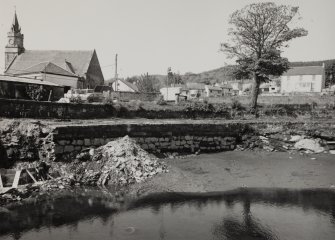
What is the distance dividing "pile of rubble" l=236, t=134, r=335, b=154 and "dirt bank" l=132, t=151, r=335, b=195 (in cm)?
125

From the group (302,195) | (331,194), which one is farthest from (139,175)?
(331,194)

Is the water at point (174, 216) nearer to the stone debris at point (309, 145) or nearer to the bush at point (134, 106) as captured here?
the stone debris at point (309, 145)

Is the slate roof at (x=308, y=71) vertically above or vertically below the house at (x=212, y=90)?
above

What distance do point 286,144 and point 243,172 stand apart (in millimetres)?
8613

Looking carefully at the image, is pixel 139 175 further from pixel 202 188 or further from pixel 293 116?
pixel 293 116

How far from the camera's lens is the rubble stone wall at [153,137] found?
18.9 m

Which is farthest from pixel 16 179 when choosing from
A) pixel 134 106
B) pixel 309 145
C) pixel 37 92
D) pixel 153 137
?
Result: pixel 309 145

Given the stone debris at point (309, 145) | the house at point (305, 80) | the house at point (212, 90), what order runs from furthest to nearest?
1. the house at point (212, 90)
2. the house at point (305, 80)
3. the stone debris at point (309, 145)

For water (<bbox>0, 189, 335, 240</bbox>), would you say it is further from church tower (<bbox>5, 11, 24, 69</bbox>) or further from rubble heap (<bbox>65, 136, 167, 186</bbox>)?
church tower (<bbox>5, 11, 24, 69</bbox>)

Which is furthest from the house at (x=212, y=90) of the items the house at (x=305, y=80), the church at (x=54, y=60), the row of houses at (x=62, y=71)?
the church at (x=54, y=60)


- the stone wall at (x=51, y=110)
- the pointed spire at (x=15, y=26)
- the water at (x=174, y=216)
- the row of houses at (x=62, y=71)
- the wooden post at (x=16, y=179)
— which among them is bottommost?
the water at (x=174, y=216)

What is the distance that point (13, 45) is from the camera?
5681 centimetres

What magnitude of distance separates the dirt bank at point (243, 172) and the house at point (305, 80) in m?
55.0

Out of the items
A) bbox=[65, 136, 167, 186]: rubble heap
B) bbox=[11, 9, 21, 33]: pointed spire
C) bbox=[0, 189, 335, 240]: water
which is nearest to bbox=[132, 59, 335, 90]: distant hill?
bbox=[65, 136, 167, 186]: rubble heap
